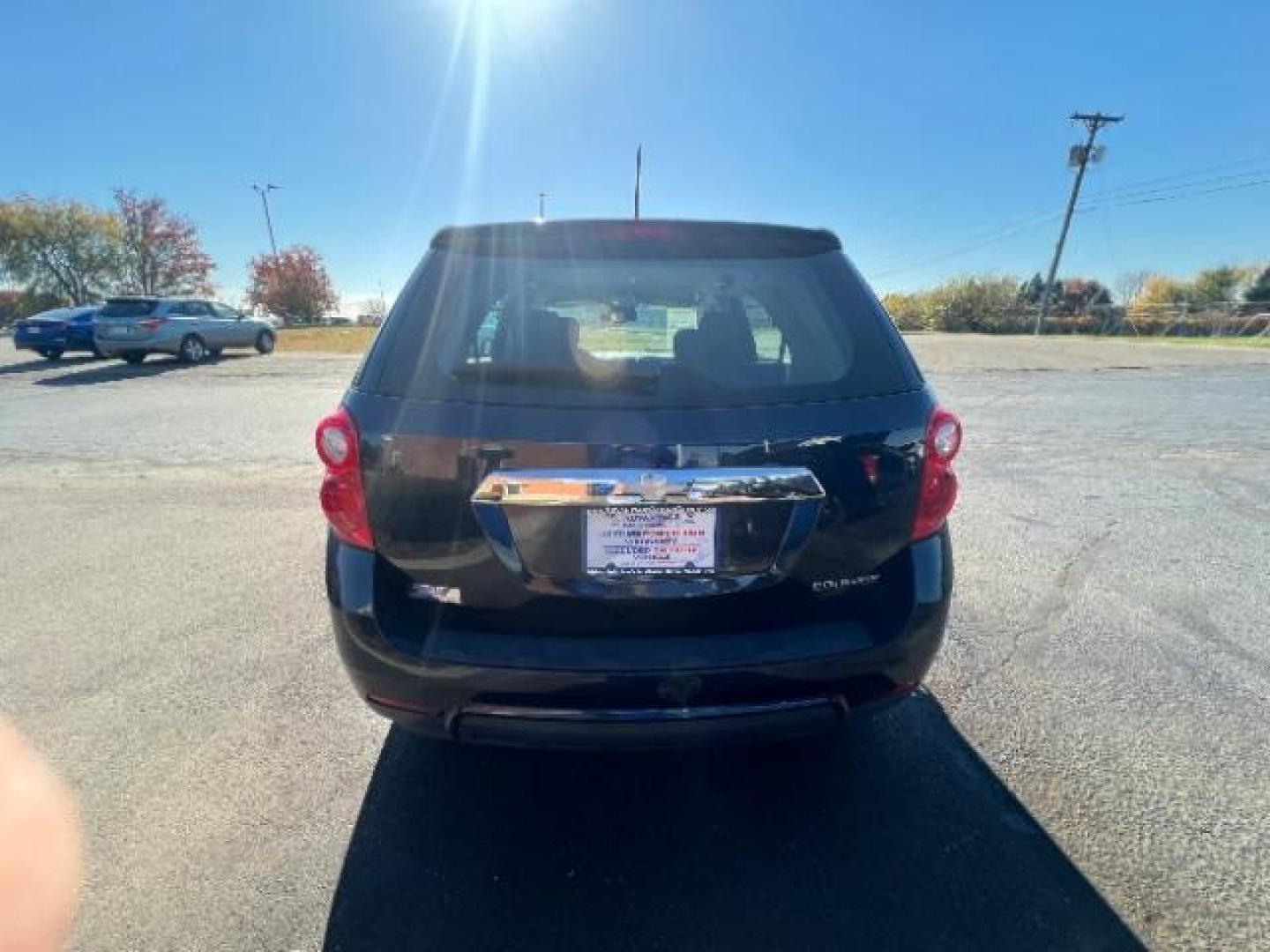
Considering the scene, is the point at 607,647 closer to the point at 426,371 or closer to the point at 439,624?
the point at 439,624

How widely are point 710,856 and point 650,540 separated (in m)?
1.02

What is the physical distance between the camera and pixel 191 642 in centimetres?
318

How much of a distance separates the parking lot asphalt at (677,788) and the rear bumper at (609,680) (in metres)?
0.49

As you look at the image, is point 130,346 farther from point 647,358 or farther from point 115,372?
point 647,358

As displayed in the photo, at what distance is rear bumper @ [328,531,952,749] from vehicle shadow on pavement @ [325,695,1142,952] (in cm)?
47

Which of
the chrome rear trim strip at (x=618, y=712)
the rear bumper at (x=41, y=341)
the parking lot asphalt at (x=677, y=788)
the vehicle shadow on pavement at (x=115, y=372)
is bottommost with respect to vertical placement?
the vehicle shadow on pavement at (x=115, y=372)

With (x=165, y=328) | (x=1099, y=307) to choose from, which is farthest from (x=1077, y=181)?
(x=165, y=328)

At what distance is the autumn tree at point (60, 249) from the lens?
140 ft

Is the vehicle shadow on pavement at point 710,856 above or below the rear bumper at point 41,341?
below

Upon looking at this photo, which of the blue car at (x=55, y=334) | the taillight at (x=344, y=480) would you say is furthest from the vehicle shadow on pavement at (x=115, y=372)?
the taillight at (x=344, y=480)

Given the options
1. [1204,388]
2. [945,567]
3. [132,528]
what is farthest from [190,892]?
[1204,388]

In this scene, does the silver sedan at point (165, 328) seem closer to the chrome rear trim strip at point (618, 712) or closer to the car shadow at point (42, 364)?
the car shadow at point (42, 364)

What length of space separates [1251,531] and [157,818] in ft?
21.1

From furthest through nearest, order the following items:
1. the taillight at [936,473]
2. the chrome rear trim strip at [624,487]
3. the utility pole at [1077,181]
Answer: the utility pole at [1077,181]
the taillight at [936,473]
the chrome rear trim strip at [624,487]
